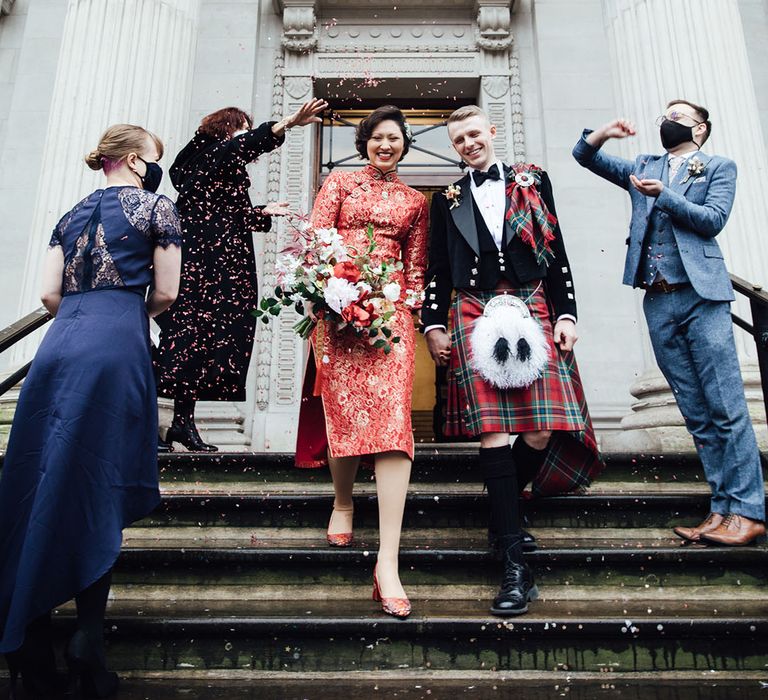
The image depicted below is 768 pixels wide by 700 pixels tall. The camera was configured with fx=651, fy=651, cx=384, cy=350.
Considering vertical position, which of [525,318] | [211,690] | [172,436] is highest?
[525,318]

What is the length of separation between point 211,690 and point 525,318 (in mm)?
1868

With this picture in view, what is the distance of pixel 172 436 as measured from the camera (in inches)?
167

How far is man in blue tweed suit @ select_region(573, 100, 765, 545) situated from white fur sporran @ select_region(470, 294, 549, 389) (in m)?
0.90

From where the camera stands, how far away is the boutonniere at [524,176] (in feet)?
9.74

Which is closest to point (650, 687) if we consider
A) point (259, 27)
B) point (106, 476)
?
point (106, 476)

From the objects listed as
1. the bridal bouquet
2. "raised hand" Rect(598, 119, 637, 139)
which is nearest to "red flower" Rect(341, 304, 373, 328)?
the bridal bouquet

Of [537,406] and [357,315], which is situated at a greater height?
A: [357,315]

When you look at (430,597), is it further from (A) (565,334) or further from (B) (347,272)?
(B) (347,272)

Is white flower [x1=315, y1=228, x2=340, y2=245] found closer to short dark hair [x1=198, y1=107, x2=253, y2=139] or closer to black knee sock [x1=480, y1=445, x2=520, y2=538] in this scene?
black knee sock [x1=480, y1=445, x2=520, y2=538]

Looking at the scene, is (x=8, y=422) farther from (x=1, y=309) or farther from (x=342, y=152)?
(x=342, y=152)

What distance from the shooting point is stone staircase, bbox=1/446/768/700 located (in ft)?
7.75

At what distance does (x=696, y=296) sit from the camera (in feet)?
10.4

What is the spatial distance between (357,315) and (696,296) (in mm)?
1716

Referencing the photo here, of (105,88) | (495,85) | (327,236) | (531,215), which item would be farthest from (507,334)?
(495,85)
